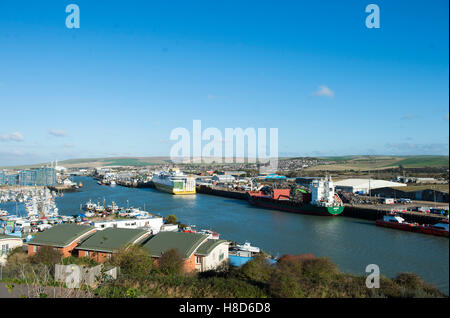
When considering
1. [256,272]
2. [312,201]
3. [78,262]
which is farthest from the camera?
[312,201]

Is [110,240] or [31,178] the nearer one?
[110,240]

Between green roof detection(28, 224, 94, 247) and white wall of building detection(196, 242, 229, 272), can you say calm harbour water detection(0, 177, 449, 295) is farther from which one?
green roof detection(28, 224, 94, 247)

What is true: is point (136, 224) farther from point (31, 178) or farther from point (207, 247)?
point (31, 178)

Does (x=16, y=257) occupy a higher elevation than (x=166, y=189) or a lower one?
higher

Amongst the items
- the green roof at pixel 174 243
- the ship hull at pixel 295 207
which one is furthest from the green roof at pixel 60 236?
the ship hull at pixel 295 207

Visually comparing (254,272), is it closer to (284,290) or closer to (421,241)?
(284,290)

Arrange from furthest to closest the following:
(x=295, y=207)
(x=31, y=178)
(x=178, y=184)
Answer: (x=31, y=178), (x=178, y=184), (x=295, y=207)

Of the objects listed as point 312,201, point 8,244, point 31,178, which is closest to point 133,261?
point 8,244

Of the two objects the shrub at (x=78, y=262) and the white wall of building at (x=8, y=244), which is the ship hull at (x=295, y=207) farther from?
the shrub at (x=78, y=262)
